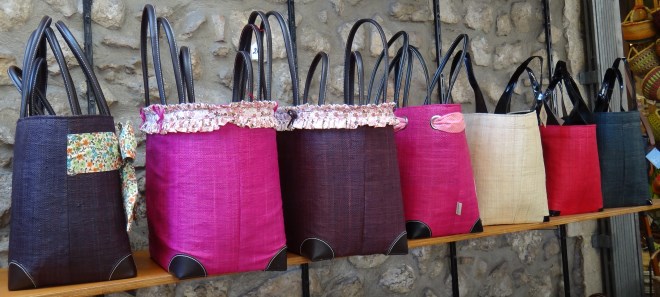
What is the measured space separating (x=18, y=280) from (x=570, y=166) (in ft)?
5.41

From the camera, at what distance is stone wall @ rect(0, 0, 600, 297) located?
1546mm

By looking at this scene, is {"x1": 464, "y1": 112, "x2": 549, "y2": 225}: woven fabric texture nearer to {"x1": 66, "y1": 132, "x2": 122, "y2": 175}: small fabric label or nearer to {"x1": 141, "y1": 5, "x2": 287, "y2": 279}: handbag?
{"x1": 141, "y1": 5, "x2": 287, "y2": 279}: handbag

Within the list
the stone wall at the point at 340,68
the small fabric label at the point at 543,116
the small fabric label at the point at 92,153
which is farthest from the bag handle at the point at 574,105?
the small fabric label at the point at 92,153

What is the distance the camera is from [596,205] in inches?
78.9

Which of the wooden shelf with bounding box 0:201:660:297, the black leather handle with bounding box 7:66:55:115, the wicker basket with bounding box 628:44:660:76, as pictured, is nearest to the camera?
the wooden shelf with bounding box 0:201:660:297

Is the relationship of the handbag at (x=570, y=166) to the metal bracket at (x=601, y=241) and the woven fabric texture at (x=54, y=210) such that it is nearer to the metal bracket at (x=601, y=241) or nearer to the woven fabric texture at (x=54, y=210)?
the metal bracket at (x=601, y=241)

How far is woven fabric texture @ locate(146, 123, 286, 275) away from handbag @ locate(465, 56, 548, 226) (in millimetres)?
785

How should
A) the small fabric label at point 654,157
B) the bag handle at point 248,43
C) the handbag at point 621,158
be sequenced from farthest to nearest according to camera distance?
the small fabric label at point 654,157 → the handbag at point 621,158 → the bag handle at point 248,43

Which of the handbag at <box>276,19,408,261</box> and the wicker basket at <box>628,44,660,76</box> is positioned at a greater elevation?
the wicker basket at <box>628,44,660,76</box>

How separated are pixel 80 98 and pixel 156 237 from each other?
1.68ft

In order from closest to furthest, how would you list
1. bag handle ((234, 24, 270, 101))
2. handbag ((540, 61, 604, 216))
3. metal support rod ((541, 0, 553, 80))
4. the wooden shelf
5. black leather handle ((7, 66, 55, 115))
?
1. the wooden shelf
2. black leather handle ((7, 66, 55, 115))
3. bag handle ((234, 24, 270, 101))
4. handbag ((540, 61, 604, 216))
5. metal support rod ((541, 0, 553, 80))

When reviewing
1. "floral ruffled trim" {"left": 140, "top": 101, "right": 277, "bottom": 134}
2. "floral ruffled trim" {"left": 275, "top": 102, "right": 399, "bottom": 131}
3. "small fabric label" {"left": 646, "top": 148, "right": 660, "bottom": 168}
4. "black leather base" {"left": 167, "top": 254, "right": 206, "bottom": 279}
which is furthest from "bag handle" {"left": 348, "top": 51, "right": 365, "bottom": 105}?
"small fabric label" {"left": 646, "top": 148, "right": 660, "bottom": 168}

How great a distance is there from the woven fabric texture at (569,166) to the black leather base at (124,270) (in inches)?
54.6

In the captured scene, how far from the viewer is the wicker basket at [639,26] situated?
11.1 ft
